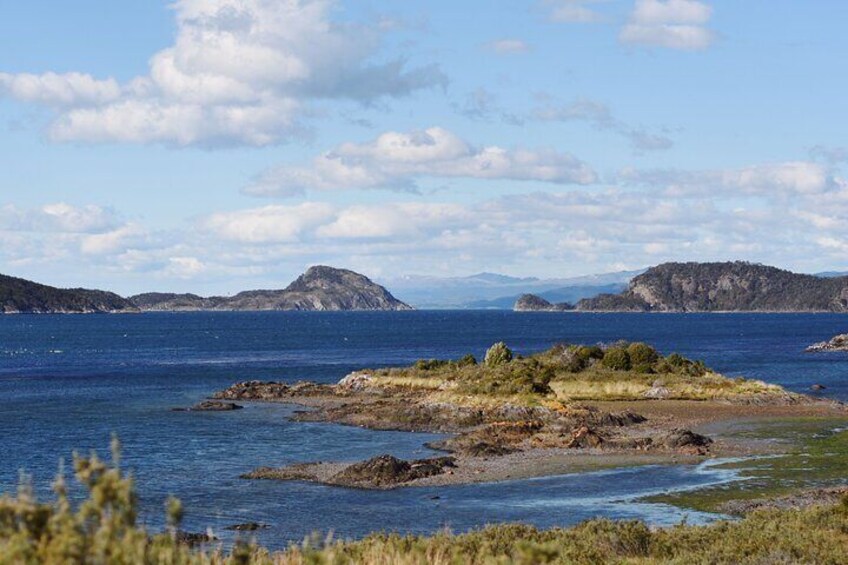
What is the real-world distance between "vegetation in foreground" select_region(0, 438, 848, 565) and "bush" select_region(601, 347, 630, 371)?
5829 cm

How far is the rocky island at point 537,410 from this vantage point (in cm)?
4675

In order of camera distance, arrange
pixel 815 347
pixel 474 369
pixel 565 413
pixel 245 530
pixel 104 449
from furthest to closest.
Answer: pixel 815 347 → pixel 474 369 → pixel 565 413 → pixel 104 449 → pixel 245 530

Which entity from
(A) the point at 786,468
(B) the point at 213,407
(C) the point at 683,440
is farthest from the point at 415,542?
(B) the point at 213,407

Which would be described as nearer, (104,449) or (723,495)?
(723,495)

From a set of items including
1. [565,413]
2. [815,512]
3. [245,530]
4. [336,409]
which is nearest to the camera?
[815,512]

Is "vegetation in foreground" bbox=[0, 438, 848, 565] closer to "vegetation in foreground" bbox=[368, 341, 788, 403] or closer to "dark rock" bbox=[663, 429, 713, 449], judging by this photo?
"dark rock" bbox=[663, 429, 713, 449]

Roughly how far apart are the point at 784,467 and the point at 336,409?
35.9 metres

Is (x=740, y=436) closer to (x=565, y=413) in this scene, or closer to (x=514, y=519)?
(x=565, y=413)

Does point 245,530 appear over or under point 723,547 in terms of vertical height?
under

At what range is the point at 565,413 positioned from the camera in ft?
202

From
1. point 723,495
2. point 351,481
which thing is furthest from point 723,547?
point 351,481

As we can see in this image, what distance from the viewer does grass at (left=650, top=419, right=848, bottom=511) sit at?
1479 inches

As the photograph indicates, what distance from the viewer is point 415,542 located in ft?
64.0

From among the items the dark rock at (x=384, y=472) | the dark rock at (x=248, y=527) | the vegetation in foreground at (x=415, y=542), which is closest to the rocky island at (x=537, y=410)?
the dark rock at (x=384, y=472)
